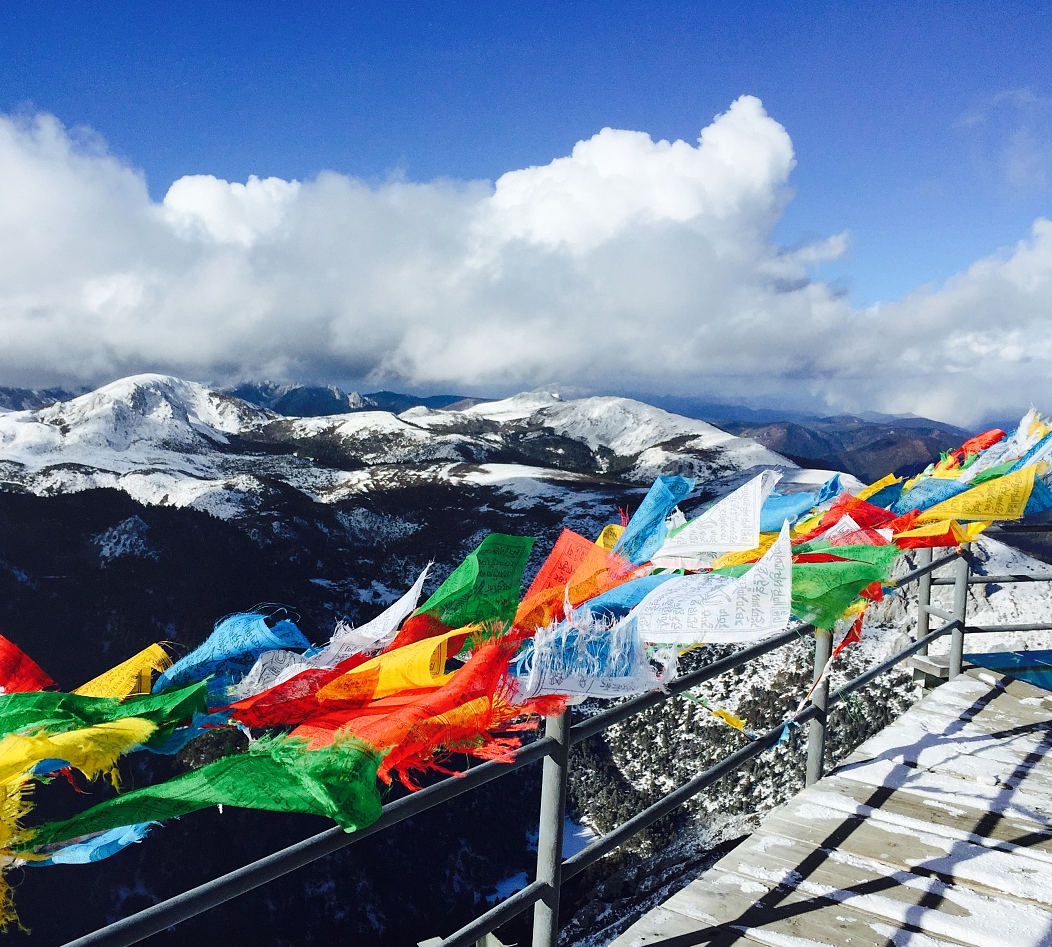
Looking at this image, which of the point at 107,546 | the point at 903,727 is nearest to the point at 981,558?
the point at 903,727

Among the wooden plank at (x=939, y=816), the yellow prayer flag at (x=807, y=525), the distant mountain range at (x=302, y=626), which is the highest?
the yellow prayer flag at (x=807, y=525)

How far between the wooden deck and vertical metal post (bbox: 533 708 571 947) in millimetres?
443

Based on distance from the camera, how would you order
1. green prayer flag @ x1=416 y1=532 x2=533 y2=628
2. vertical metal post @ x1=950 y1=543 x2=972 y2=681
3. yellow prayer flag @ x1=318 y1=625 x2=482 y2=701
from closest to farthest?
1. yellow prayer flag @ x1=318 y1=625 x2=482 y2=701
2. green prayer flag @ x1=416 y1=532 x2=533 y2=628
3. vertical metal post @ x1=950 y1=543 x2=972 y2=681

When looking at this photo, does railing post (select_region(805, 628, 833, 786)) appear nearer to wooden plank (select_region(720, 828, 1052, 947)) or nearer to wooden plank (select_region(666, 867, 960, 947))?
wooden plank (select_region(720, 828, 1052, 947))

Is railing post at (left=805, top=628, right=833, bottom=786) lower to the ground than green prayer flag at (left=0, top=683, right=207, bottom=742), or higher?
lower

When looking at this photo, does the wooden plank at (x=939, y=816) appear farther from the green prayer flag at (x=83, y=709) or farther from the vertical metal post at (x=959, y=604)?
the green prayer flag at (x=83, y=709)

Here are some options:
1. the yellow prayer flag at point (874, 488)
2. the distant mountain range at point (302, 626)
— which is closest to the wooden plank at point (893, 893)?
the yellow prayer flag at point (874, 488)

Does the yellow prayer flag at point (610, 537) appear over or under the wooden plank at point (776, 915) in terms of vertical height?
over

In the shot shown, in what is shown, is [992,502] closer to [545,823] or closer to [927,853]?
[927,853]

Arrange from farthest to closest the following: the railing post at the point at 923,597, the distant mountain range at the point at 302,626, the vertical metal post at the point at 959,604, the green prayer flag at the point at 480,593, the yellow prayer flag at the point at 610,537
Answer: the distant mountain range at the point at 302,626 → the vertical metal post at the point at 959,604 → the railing post at the point at 923,597 → the yellow prayer flag at the point at 610,537 → the green prayer flag at the point at 480,593

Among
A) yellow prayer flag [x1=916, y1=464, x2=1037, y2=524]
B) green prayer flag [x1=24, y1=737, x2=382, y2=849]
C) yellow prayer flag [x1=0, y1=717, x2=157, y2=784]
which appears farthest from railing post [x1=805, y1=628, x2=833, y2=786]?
yellow prayer flag [x1=0, y1=717, x2=157, y2=784]

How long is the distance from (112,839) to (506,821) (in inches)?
3005

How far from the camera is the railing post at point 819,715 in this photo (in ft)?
12.2

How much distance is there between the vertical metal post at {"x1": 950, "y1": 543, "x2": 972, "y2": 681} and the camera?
512 cm
